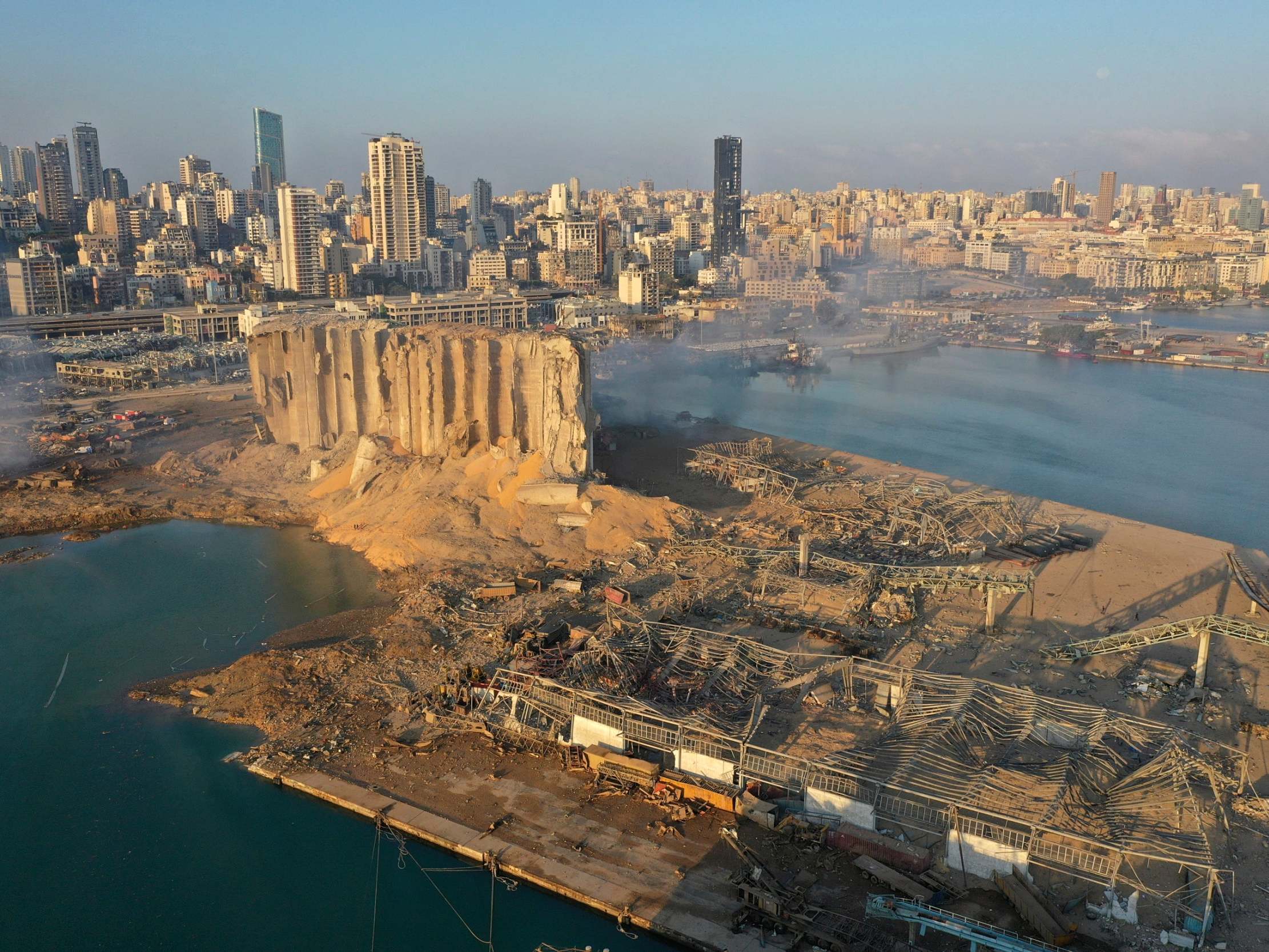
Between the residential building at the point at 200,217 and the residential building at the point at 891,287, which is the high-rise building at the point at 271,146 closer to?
the residential building at the point at 200,217

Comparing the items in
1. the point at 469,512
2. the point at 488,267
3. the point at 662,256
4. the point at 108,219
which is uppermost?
the point at 108,219

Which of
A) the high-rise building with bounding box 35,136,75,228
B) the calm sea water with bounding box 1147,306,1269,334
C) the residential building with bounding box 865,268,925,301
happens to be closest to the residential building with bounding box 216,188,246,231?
the high-rise building with bounding box 35,136,75,228

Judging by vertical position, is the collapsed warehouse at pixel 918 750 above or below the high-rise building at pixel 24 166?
below

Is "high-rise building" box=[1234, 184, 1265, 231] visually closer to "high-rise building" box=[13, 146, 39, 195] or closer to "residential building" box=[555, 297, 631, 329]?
"residential building" box=[555, 297, 631, 329]

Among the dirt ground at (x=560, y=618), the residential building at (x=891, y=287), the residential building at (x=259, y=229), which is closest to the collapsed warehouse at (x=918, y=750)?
the dirt ground at (x=560, y=618)

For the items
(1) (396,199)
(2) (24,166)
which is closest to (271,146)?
(2) (24,166)

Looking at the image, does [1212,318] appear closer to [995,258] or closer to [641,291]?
[995,258]
